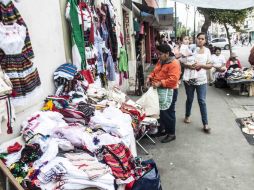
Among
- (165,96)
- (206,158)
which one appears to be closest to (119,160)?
(206,158)

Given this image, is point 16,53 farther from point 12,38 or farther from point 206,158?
point 206,158

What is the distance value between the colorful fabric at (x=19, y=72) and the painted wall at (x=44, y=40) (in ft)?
1.09

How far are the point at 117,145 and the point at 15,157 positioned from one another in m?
1.11

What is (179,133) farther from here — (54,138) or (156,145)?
(54,138)

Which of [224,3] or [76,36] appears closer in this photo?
→ [224,3]

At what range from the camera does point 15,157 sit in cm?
317

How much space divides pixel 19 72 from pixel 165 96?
296cm

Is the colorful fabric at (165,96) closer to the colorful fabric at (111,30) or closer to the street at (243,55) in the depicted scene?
the colorful fabric at (111,30)

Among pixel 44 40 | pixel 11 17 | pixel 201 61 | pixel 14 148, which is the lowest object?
pixel 14 148

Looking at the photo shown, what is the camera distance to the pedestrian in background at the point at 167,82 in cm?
548

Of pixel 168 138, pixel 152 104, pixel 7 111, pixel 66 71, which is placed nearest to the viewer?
pixel 7 111

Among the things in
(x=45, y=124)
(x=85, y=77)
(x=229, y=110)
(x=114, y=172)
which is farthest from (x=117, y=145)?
(x=229, y=110)

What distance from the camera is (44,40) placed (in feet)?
14.6

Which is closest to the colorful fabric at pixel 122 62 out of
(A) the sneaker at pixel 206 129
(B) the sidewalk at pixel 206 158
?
(B) the sidewalk at pixel 206 158
